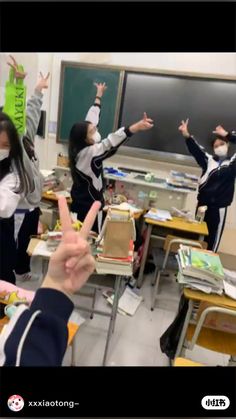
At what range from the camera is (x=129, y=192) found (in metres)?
2.47

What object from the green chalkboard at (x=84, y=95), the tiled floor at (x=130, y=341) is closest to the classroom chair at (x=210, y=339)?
the tiled floor at (x=130, y=341)

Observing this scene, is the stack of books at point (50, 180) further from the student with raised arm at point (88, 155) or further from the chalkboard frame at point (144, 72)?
the chalkboard frame at point (144, 72)

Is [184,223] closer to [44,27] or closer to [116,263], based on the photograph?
[116,263]

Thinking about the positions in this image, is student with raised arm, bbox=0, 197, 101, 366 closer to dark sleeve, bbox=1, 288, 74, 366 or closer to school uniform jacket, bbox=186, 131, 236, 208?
dark sleeve, bbox=1, 288, 74, 366

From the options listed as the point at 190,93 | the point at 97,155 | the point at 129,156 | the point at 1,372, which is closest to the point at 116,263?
the point at 1,372

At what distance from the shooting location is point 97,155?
1973mm

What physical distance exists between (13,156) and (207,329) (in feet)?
4.30

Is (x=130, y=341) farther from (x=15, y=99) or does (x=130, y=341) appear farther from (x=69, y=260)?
(x=15, y=99)

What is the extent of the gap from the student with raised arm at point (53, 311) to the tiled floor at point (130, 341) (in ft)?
3.28

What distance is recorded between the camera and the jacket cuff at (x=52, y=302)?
584 mm

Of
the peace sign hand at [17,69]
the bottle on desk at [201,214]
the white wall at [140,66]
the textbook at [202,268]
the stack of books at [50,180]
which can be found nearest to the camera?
the peace sign hand at [17,69]

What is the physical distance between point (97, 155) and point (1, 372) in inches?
56.0

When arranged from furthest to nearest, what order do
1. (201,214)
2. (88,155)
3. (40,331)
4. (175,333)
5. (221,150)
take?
(201,214)
(221,150)
(88,155)
(175,333)
(40,331)

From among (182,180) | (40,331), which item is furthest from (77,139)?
(40,331)
